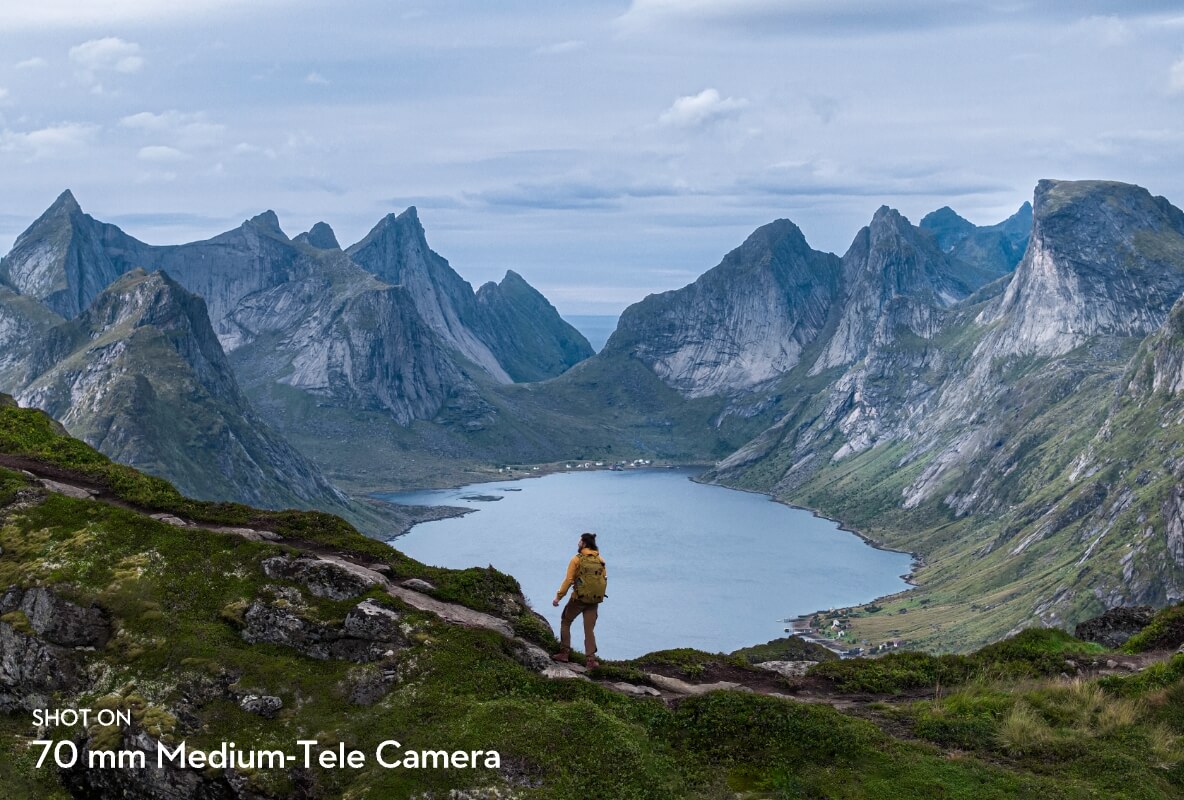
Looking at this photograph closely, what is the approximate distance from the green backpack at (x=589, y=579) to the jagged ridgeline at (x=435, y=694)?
290 cm

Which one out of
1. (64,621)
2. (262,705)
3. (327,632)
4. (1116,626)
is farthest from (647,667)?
(1116,626)

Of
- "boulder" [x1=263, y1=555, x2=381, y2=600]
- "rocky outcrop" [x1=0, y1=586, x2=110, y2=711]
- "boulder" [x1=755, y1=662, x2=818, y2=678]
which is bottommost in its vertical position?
"boulder" [x1=755, y1=662, x2=818, y2=678]

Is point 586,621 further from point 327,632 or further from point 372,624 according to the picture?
point 327,632

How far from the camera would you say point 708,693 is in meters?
37.3

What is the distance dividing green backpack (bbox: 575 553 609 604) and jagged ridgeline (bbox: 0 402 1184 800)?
2.90 metres

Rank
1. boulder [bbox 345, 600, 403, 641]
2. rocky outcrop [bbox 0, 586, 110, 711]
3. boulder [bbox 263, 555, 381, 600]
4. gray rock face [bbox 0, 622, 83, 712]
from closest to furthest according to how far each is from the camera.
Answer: boulder [bbox 345, 600, 403, 641] → gray rock face [bbox 0, 622, 83, 712] → rocky outcrop [bbox 0, 586, 110, 711] → boulder [bbox 263, 555, 381, 600]

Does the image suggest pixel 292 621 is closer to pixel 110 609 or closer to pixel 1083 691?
pixel 110 609

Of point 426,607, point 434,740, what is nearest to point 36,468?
point 426,607

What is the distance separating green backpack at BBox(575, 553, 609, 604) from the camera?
3919 centimetres

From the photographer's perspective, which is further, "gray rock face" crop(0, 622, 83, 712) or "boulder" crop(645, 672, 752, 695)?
"boulder" crop(645, 672, 752, 695)

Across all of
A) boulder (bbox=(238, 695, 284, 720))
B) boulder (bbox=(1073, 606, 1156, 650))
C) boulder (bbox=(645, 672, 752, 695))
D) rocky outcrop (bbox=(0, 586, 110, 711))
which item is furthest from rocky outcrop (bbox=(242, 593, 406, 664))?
boulder (bbox=(1073, 606, 1156, 650))

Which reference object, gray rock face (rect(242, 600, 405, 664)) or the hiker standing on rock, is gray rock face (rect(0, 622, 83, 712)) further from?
the hiker standing on rock

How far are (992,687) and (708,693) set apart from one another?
12.0 metres

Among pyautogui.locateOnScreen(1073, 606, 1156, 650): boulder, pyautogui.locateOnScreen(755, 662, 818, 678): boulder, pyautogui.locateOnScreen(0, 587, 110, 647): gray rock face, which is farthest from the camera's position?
pyautogui.locateOnScreen(1073, 606, 1156, 650): boulder
